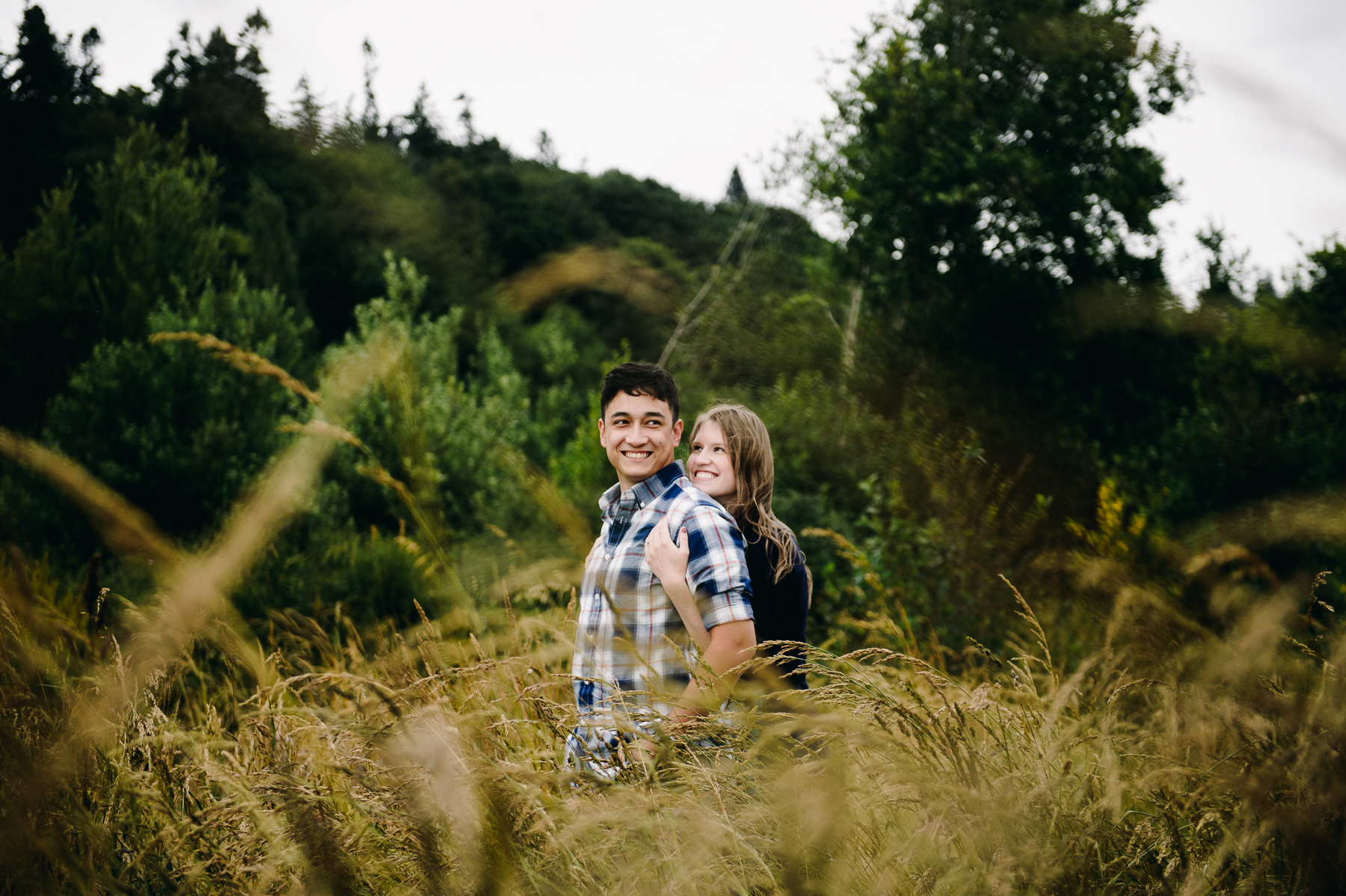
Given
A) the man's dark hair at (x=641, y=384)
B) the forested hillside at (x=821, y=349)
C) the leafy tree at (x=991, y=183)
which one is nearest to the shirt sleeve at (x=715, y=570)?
the man's dark hair at (x=641, y=384)

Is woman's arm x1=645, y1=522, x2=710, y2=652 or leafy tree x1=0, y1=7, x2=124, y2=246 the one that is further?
leafy tree x1=0, y1=7, x2=124, y2=246

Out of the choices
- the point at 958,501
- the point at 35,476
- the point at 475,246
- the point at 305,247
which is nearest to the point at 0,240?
the point at 305,247

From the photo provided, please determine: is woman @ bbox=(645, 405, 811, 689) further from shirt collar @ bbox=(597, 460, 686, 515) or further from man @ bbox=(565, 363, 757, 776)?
shirt collar @ bbox=(597, 460, 686, 515)

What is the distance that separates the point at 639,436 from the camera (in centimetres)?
205

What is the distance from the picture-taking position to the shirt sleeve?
1.70 meters

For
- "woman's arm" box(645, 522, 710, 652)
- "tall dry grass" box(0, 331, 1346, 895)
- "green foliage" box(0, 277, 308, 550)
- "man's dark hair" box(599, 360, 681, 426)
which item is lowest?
"green foliage" box(0, 277, 308, 550)

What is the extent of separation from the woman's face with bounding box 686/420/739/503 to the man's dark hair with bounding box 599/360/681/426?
22 centimetres

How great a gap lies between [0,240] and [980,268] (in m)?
15.6

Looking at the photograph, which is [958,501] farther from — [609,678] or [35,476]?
[35,476]

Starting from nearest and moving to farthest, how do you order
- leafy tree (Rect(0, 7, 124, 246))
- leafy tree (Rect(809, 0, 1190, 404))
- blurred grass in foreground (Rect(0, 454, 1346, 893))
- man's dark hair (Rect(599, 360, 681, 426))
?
blurred grass in foreground (Rect(0, 454, 1346, 893)) < man's dark hair (Rect(599, 360, 681, 426)) < leafy tree (Rect(0, 7, 124, 246)) < leafy tree (Rect(809, 0, 1190, 404))

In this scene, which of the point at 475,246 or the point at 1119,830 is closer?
the point at 1119,830

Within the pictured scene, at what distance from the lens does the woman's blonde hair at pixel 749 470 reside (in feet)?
7.29

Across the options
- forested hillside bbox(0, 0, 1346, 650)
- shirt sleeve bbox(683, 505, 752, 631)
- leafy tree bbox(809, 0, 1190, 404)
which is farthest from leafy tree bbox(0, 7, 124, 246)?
leafy tree bbox(809, 0, 1190, 404)

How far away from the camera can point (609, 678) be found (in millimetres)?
1750
